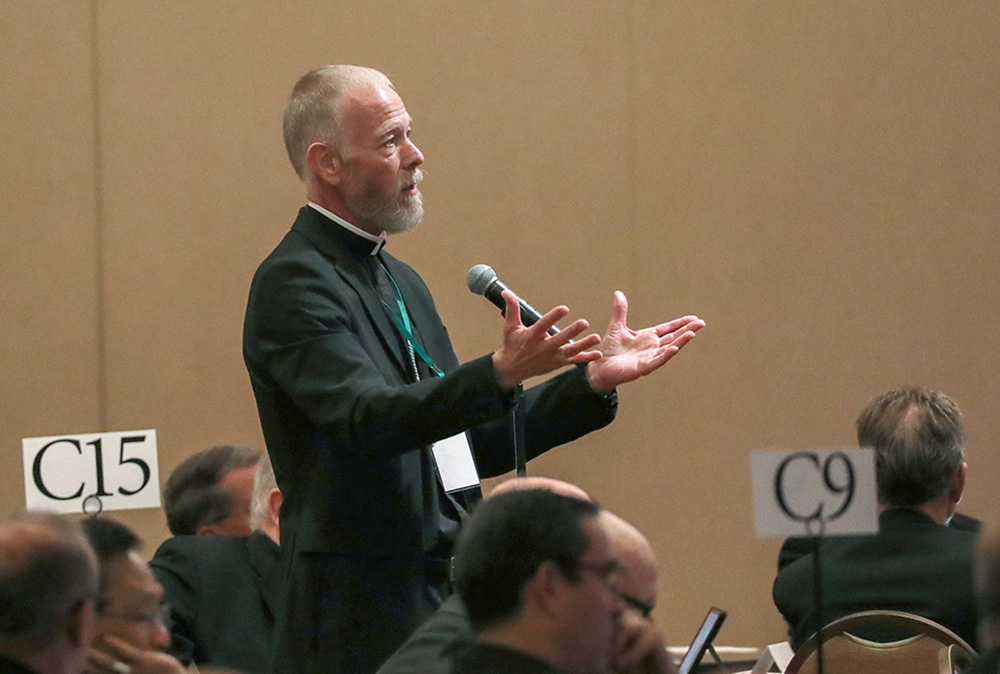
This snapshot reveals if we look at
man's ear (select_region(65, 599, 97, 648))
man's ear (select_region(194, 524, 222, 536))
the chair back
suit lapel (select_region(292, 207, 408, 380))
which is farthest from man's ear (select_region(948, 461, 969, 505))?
man's ear (select_region(194, 524, 222, 536))

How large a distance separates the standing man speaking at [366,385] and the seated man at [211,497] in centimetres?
107

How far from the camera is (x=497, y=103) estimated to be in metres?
4.75

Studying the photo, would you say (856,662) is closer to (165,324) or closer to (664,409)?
(664,409)

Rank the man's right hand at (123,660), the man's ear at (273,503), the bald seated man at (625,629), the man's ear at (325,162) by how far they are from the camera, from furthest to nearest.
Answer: the man's ear at (273,503) < the man's ear at (325,162) < the bald seated man at (625,629) < the man's right hand at (123,660)

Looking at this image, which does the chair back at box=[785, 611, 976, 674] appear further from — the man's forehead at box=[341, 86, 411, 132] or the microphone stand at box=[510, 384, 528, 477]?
the man's forehead at box=[341, 86, 411, 132]

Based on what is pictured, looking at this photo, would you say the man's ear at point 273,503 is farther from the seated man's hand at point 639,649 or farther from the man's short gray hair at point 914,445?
the seated man's hand at point 639,649

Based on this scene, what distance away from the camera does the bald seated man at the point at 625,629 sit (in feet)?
5.13

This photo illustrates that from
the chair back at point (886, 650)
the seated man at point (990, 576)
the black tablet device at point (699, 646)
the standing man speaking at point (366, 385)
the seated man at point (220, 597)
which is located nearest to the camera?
the seated man at point (990, 576)

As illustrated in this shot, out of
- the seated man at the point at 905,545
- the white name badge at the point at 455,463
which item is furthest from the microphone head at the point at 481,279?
the seated man at the point at 905,545

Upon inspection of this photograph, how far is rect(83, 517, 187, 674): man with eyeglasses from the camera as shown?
1488mm

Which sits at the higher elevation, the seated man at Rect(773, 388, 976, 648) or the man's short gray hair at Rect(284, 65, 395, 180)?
the man's short gray hair at Rect(284, 65, 395, 180)

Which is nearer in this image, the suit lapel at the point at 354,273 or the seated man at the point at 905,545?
the seated man at the point at 905,545

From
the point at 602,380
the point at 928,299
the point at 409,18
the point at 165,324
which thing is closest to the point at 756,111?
the point at 928,299

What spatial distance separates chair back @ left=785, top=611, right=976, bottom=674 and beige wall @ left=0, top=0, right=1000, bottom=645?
8.35 ft
